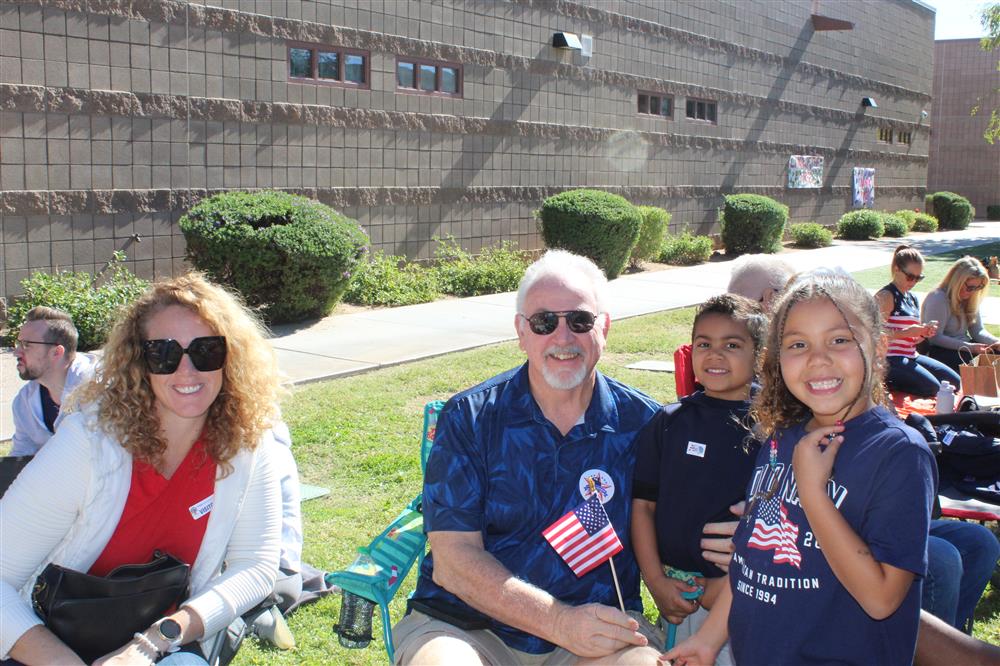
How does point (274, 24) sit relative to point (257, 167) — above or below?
above

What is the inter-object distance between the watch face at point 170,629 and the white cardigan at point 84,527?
9 centimetres

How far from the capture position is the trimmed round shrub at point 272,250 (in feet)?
36.1

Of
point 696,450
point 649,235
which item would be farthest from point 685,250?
point 696,450

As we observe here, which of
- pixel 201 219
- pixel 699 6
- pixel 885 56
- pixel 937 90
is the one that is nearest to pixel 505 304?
pixel 201 219

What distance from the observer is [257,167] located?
12.8 meters

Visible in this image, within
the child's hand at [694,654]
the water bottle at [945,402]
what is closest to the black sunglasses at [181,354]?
the child's hand at [694,654]

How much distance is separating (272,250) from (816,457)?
919cm

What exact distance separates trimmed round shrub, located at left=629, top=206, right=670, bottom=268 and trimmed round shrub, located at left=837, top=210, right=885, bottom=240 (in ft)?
38.8

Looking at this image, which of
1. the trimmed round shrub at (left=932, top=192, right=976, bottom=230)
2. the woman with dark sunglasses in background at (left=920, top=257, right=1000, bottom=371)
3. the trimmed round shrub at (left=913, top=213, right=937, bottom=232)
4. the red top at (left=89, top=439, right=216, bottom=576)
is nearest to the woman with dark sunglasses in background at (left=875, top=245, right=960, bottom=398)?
the woman with dark sunglasses in background at (left=920, top=257, right=1000, bottom=371)

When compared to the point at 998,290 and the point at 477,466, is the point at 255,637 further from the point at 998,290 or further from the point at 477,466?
the point at 998,290

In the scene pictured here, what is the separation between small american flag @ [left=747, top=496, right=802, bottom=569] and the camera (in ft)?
8.59

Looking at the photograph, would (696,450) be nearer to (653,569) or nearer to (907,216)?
(653,569)

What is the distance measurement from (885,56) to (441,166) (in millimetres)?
22916

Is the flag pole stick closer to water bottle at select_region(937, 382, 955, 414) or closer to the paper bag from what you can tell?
water bottle at select_region(937, 382, 955, 414)
